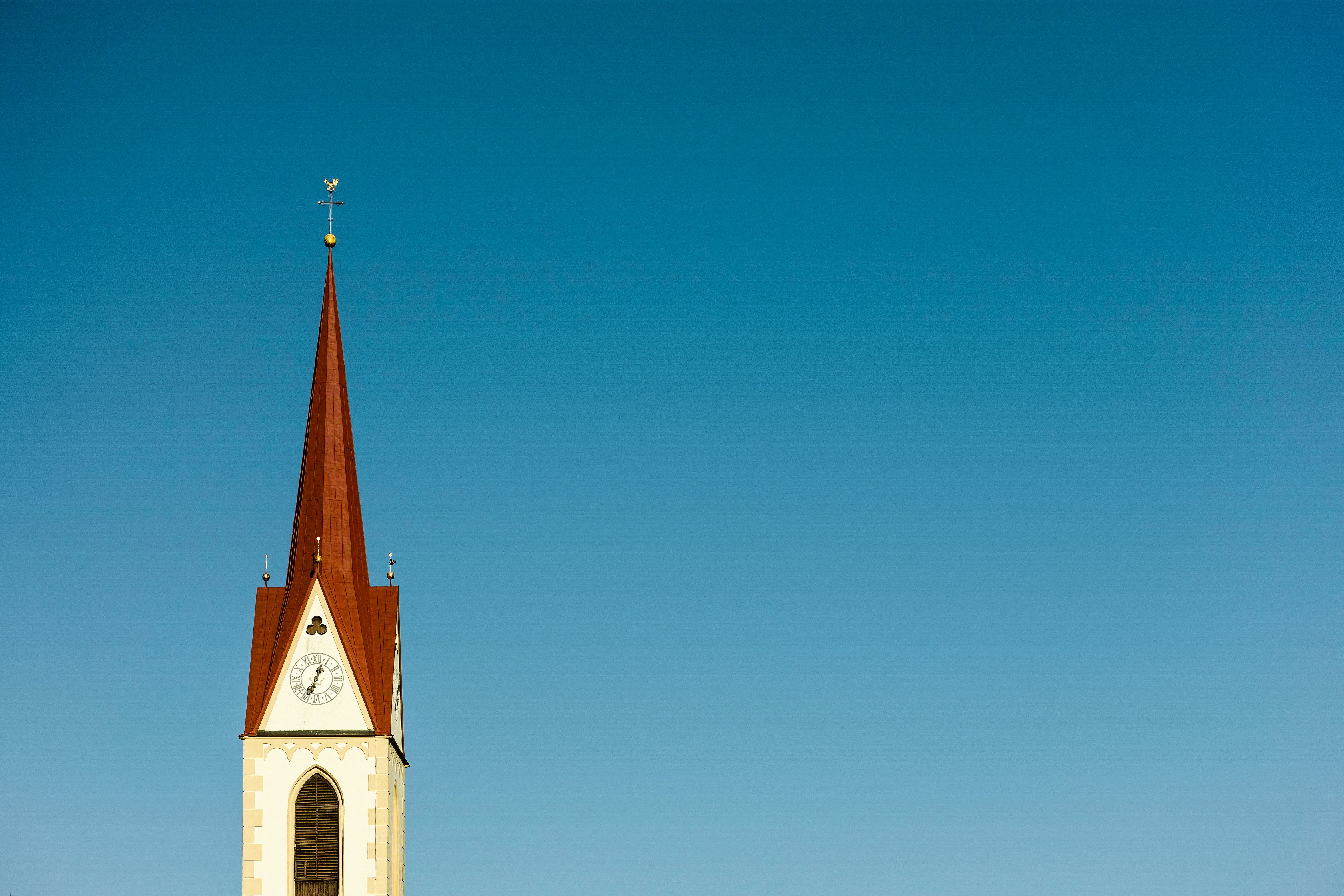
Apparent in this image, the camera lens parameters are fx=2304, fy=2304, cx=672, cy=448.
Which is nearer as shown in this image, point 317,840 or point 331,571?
point 317,840

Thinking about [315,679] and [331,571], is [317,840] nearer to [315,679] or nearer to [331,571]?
[315,679]

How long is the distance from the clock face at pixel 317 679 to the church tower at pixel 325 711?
0.03 metres

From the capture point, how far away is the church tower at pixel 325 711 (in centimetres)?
5847

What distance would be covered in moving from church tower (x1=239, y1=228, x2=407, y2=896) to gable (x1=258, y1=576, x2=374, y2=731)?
0.09 feet

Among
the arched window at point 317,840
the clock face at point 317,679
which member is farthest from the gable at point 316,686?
the arched window at point 317,840

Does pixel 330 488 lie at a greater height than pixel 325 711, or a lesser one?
greater

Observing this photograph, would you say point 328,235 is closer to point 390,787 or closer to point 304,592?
point 304,592

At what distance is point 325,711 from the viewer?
59.9 metres

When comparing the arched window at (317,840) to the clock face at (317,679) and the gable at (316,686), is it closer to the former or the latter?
the gable at (316,686)

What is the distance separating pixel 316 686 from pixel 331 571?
330 cm

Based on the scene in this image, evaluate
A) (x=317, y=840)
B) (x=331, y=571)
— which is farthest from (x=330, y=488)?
(x=317, y=840)

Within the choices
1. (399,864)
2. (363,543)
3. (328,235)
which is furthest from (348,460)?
(399,864)

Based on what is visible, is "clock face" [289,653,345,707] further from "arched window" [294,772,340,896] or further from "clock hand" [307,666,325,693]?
"arched window" [294,772,340,896]

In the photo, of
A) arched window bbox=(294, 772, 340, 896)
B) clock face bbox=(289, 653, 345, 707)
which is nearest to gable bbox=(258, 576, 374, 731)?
clock face bbox=(289, 653, 345, 707)
